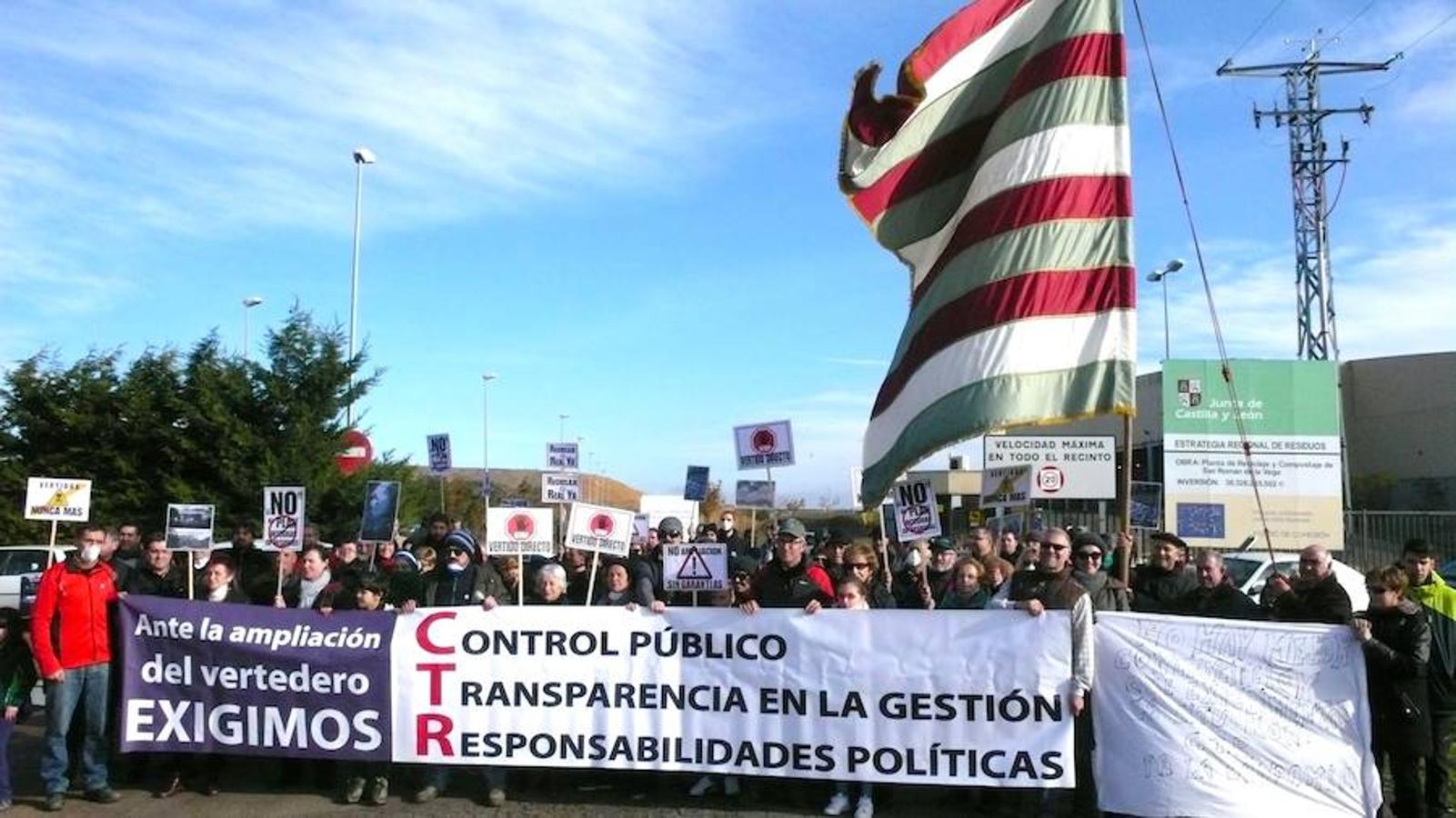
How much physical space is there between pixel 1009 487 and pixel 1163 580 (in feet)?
26.3

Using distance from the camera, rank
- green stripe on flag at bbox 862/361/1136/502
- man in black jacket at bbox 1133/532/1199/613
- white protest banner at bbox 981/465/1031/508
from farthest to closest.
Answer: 1. white protest banner at bbox 981/465/1031/508
2. man in black jacket at bbox 1133/532/1199/613
3. green stripe on flag at bbox 862/361/1136/502

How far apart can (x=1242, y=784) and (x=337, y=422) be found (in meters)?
20.8

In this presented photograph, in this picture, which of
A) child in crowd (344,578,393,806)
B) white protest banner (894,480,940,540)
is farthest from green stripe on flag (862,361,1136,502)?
child in crowd (344,578,393,806)

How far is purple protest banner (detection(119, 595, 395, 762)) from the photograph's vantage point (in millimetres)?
7773

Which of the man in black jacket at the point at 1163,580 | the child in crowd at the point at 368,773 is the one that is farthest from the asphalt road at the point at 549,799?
the man in black jacket at the point at 1163,580

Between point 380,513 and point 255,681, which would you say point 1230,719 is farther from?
point 380,513

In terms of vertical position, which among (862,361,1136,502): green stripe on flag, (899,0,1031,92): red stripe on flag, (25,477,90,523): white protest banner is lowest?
(25,477,90,523): white protest banner

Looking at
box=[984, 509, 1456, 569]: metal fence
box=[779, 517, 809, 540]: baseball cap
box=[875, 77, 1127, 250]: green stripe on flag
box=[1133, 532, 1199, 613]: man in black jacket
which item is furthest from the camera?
box=[984, 509, 1456, 569]: metal fence

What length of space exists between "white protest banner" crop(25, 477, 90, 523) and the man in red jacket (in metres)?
5.74

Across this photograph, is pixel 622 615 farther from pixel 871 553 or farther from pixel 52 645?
pixel 52 645

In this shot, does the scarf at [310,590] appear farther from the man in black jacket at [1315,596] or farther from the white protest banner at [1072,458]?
the white protest banner at [1072,458]

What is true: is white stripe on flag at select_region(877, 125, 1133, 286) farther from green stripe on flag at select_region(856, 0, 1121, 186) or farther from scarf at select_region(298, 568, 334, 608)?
scarf at select_region(298, 568, 334, 608)

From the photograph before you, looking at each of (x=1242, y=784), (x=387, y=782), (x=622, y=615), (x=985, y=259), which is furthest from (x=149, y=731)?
(x=1242, y=784)

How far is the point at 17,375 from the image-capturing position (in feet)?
78.0
